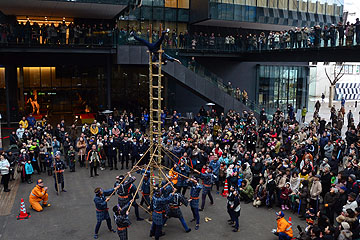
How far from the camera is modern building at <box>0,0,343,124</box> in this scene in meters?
24.1

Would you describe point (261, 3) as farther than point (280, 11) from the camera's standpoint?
No

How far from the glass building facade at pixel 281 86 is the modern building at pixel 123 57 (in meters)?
0.11

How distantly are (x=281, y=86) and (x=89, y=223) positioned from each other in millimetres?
31113

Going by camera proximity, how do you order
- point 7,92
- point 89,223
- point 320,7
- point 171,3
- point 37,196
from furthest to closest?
point 320,7 < point 171,3 < point 7,92 < point 37,196 < point 89,223

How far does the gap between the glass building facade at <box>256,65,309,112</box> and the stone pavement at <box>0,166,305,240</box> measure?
80.5 feet

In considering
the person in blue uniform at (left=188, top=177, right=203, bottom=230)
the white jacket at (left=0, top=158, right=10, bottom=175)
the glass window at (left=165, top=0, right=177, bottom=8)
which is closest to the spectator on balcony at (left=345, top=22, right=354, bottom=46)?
the person in blue uniform at (left=188, top=177, right=203, bottom=230)

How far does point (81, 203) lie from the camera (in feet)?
45.1

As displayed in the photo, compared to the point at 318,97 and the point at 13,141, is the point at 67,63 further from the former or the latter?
the point at 318,97

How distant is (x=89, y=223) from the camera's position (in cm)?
1206

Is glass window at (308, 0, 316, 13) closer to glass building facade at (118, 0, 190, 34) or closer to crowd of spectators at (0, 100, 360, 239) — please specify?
glass building facade at (118, 0, 190, 34)

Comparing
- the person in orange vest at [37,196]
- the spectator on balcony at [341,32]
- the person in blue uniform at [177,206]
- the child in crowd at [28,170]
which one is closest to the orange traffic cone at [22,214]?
the person in orange vest at [37,196]

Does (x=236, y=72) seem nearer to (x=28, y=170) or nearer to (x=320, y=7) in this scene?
(x=320, y=7)

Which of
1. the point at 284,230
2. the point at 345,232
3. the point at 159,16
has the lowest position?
the point at 284,230

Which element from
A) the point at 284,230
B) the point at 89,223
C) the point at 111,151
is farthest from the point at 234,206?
the point at 111,151
